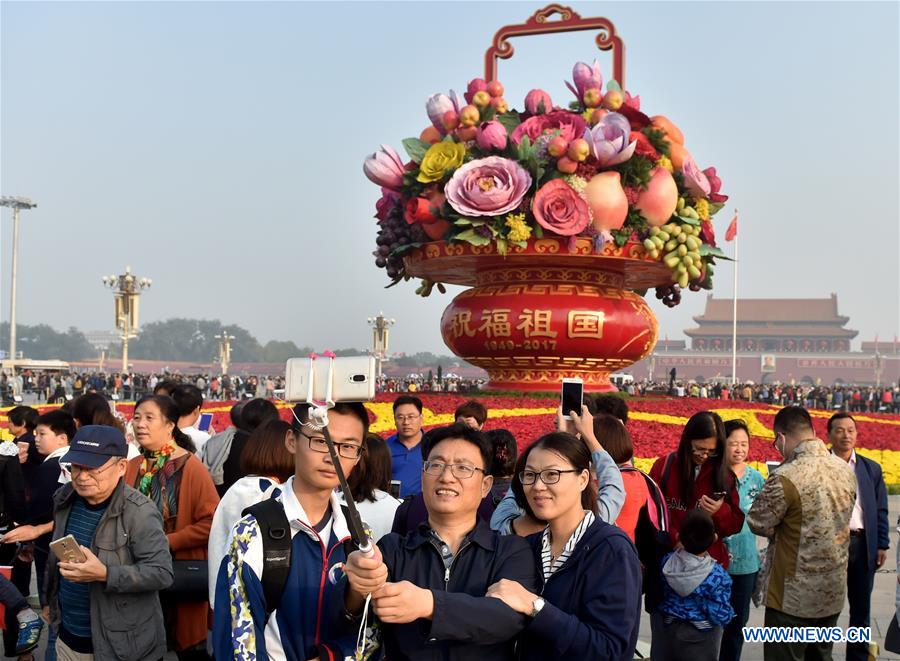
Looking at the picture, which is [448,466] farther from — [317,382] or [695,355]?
[695,355]

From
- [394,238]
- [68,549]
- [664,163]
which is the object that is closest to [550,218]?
[664,163]

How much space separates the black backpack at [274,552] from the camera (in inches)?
85.4

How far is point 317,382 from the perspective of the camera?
1.99m

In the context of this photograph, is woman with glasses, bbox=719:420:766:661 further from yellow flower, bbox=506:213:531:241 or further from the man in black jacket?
yellow flower, bbox=506:213:531:241

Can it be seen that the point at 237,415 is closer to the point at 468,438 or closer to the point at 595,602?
the point at 468,438

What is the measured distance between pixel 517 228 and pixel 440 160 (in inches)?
55.2

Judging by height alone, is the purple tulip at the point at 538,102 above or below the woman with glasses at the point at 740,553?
above

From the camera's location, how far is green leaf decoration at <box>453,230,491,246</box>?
1109cm

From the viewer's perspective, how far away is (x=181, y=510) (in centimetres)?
369

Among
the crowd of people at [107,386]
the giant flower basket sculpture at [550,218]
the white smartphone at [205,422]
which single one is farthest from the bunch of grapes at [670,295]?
the crowd of people at [107,386]

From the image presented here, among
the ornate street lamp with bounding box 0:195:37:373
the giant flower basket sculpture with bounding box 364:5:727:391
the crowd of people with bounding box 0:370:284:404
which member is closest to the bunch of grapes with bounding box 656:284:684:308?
the giant flower basket sculpture with bounding box 364:5:727:391

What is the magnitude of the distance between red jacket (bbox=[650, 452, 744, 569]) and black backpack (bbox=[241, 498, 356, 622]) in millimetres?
2419

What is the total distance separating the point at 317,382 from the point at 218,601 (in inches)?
25.7

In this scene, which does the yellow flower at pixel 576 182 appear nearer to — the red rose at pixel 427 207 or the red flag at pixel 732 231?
the red rose at pixel 427 207
